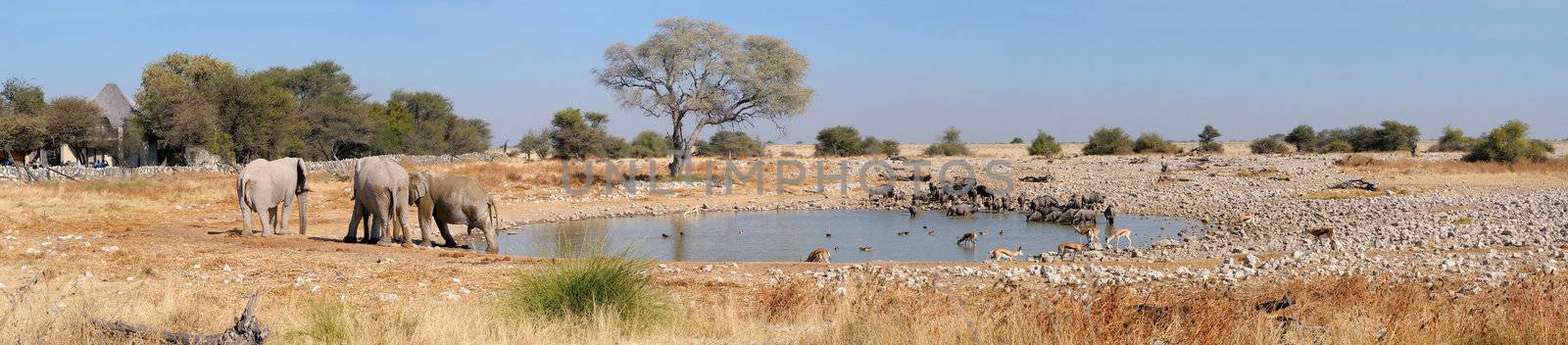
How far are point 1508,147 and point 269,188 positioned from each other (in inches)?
1588

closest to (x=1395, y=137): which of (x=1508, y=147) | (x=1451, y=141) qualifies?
(x=1451, y=141)

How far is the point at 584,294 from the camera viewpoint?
7.48 metres

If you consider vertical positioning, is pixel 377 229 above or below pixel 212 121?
below

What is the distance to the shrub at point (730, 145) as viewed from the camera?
65750 mm

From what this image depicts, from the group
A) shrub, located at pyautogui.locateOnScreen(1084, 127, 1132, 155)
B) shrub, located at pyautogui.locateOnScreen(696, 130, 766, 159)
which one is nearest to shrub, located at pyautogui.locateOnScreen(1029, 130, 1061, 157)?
shrub, located at pyautogui.locateOnScreen(1084, 127, 1132, 155)

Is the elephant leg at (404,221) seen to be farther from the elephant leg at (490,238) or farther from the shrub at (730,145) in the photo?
the shrub at (730,145)

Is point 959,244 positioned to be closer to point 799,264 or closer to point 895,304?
point 799,264

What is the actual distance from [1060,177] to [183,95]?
31998 mm

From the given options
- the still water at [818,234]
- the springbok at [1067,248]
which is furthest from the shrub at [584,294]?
the springbok at [1067,248]

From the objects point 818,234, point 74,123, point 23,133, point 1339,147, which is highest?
point 74,123

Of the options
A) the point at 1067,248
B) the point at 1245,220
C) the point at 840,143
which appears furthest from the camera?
the point at 840,143

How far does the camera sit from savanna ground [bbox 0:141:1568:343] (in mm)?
6316

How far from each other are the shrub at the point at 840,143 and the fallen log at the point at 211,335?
58.8 meters

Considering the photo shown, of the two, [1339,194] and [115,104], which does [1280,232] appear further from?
[115,104]
